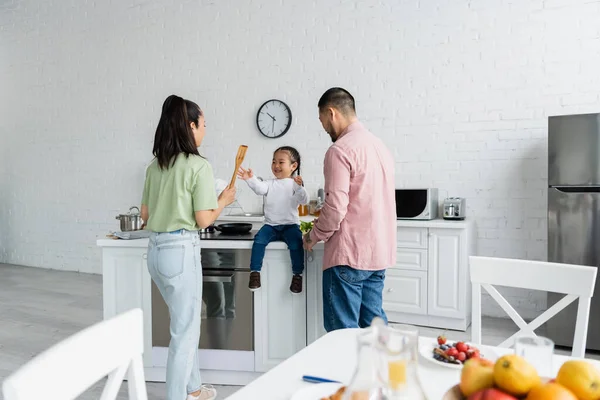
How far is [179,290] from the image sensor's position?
239cm

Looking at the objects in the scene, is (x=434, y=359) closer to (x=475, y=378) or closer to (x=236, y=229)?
(x=475, y=378)

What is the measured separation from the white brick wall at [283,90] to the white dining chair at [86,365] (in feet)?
12.6

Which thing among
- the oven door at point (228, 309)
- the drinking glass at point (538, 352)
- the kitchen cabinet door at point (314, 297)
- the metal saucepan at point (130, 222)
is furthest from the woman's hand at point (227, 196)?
the drinking glass at point (538, 352)

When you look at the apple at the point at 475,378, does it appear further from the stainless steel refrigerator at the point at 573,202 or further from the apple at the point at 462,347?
the stainless steel refrigerator at the point at 573,202

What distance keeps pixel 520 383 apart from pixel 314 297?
7.00ft

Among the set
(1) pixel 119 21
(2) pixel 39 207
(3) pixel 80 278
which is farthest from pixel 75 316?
(1) pixel 119 21

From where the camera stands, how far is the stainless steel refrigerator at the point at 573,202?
11.4ft

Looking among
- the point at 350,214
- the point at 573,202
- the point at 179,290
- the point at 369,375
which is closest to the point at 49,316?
the point at 179,290

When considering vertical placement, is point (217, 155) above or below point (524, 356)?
above

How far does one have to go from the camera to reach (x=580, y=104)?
4.04 m

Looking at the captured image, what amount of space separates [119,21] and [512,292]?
5.49 m

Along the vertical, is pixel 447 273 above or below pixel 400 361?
below

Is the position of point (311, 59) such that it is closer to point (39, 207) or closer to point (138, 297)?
point (138, 297)

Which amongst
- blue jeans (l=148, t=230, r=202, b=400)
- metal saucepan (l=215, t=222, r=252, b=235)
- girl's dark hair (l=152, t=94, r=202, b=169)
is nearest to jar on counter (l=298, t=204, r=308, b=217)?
metal saucepan (l=215, t=222, r=252, b=235)
